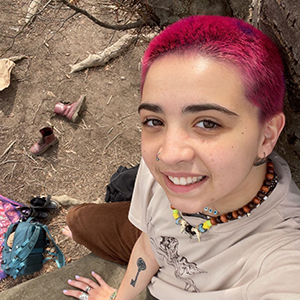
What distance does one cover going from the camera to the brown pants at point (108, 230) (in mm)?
1891

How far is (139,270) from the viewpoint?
158cm

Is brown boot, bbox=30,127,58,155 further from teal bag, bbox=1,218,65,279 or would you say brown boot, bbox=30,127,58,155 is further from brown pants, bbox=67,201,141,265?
brown pants, bbox=67,201,141,265

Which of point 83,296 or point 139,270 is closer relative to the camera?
point 139,270

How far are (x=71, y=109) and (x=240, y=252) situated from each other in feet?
8.89

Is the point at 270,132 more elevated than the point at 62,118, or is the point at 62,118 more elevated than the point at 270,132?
the point at 270,132

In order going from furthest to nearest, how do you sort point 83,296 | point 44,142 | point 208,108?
point 44,142 → point 83,296 → point 208,108

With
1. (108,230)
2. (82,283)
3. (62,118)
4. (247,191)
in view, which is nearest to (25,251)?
(82,283)

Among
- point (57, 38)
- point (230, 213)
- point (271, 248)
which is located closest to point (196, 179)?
point (230, 213)

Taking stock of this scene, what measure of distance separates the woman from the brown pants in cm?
80

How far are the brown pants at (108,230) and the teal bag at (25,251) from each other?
31.3 inches

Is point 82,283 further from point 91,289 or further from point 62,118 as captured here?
point 62,118

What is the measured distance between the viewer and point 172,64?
88cm

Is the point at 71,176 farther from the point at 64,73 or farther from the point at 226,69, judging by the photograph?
the point at 226,69

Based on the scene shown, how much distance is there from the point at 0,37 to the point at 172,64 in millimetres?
3907
